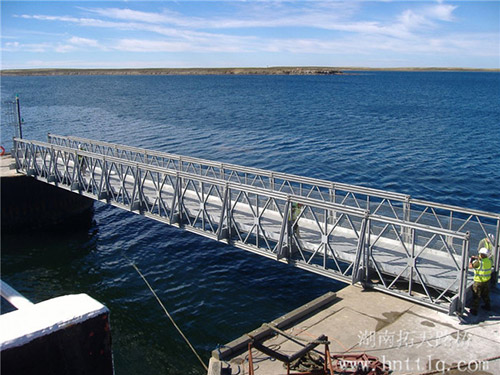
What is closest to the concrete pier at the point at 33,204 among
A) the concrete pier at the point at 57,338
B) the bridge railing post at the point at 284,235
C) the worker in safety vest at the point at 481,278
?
the bridge railing post at the point at 284,235

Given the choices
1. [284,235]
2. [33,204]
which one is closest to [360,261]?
[284,235]

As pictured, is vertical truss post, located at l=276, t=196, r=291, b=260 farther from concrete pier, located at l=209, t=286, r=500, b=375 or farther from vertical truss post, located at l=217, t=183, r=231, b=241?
concrete pier, located at l=209, t=286, r=500, b=375

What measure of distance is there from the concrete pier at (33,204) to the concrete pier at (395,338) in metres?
21.8

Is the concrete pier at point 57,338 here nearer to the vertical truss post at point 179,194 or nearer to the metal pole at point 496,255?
the metal pole at point 496,255

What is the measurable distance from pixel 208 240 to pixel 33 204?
481 inches

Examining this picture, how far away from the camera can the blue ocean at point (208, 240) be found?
17.7 meters

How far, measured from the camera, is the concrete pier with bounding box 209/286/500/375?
10219 mm

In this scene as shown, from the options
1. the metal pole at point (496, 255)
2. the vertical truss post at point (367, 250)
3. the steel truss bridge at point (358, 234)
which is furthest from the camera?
the metal pole at point (496, 255)

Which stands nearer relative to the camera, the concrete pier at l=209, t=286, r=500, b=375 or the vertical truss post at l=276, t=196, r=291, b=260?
the concrete pier at l=209, t=286, r=500, b=375

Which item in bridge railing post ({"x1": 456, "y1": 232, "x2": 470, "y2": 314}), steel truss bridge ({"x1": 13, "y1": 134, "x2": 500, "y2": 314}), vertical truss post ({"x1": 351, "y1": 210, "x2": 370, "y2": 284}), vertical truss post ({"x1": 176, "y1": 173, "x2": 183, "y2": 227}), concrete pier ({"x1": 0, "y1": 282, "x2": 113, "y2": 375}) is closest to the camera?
concrete pier ({"x1": 0, "y1": 282, "x2": 113, "y2": 375})

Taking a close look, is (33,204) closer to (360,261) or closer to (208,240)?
(208,240)

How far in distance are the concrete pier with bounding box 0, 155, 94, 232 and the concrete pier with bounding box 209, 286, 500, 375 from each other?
21778mm

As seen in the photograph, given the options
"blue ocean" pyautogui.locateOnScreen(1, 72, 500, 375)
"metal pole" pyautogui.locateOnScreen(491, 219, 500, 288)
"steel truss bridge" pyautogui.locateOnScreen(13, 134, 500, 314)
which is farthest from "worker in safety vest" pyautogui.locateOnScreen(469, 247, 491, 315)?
"blue ocean" pyautogui.locateOnScreen(1, 72, 500, 375)

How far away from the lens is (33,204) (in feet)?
94.4
